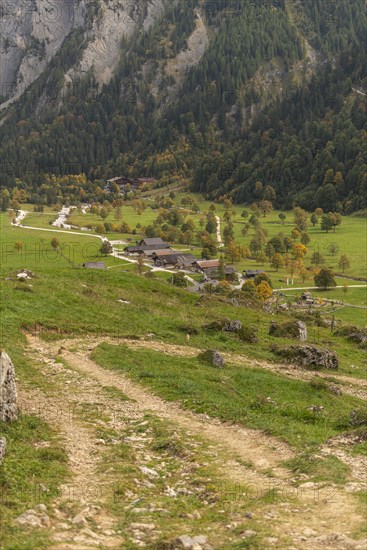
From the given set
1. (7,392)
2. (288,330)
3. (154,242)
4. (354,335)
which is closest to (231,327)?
(288,330)

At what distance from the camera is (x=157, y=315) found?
51375mm

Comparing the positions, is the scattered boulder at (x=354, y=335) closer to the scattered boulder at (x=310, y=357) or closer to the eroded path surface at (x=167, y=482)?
the scattered boulder at (x=310, y=357)

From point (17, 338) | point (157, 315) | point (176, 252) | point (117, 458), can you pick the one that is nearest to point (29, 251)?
point (176, 252)

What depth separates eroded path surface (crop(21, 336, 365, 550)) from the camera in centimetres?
1532

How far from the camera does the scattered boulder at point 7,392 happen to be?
22.7 m

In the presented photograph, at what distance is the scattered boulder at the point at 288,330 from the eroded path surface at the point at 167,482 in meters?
23.6

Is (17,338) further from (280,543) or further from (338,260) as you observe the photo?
(338,260)

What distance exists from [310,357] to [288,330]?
371 inches

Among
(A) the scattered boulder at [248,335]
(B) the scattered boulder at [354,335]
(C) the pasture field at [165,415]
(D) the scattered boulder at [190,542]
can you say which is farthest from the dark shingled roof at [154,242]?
(D) the scattered boulder at [190,542]

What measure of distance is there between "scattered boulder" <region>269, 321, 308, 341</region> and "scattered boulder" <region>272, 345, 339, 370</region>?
7.85 metres

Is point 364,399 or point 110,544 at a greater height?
point 110,544

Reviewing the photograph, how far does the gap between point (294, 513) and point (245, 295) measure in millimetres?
61223

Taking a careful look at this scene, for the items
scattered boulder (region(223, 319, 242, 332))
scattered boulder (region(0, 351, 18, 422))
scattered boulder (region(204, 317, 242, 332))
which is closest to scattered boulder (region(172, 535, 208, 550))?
scattered boulder (region(0, 351, 18, 422))

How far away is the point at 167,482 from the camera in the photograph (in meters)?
19.5
